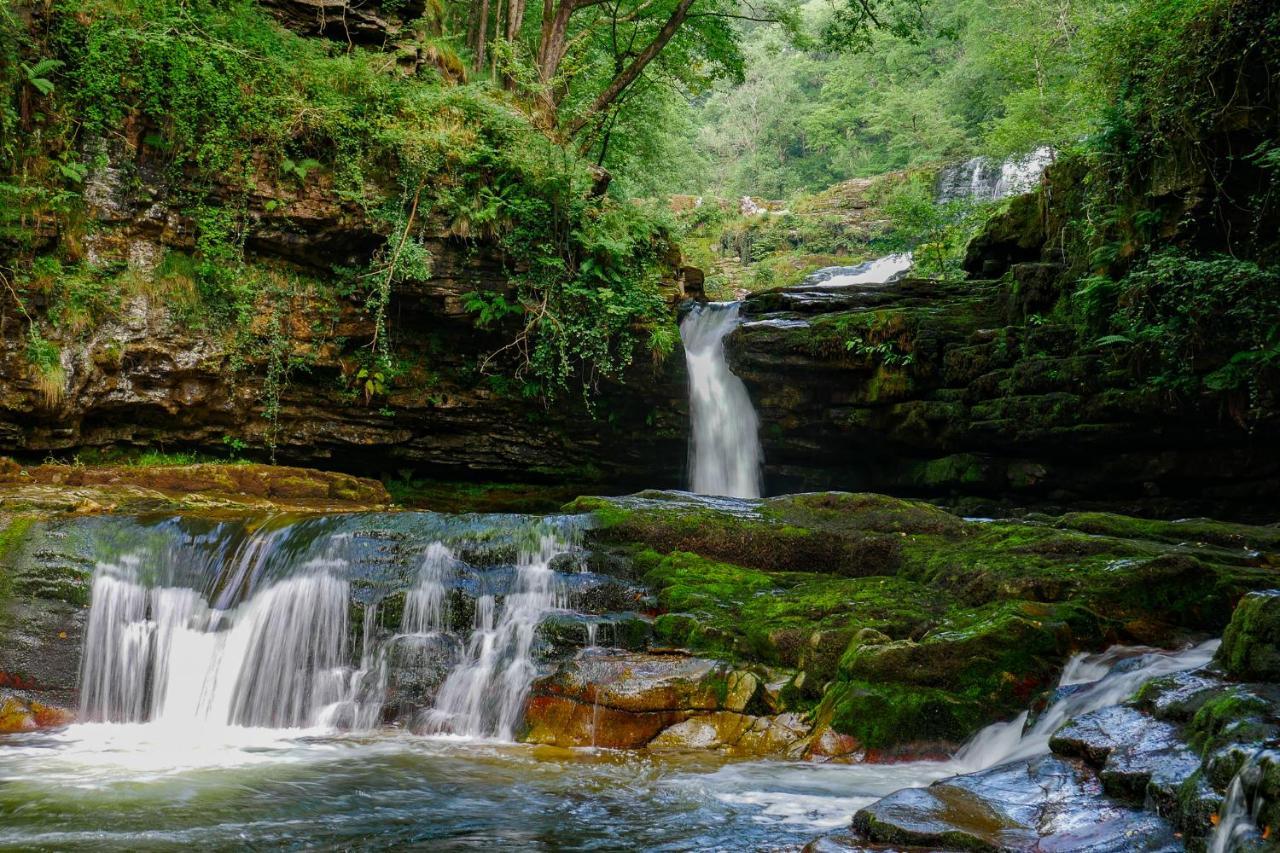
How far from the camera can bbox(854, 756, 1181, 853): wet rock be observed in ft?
11.3

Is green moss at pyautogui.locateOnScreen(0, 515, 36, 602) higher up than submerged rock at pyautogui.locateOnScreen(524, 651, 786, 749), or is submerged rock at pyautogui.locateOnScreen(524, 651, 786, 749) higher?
green moss at pyautogui.locateOnScreen(0, 515, 36, 602)

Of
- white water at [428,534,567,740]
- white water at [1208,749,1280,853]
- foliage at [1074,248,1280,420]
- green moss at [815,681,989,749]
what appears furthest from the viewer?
foliage at [1074,248,1280,420]

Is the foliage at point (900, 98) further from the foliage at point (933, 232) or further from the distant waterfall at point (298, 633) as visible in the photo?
the distant waterfall at point (298, 633)

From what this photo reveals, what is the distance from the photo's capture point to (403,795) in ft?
16.5

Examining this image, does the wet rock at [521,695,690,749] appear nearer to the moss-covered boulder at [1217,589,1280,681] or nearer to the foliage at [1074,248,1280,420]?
the moss-covered boulder at [1217,589,1280,681]

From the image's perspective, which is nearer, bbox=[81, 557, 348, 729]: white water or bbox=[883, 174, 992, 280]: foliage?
bbox=[81, 557, 348, 729]: white water

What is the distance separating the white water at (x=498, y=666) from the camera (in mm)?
6543

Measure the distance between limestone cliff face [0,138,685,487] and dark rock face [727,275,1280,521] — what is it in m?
2.01

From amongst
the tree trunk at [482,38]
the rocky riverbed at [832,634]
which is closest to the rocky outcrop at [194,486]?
the rocky riverbed at [832,634]

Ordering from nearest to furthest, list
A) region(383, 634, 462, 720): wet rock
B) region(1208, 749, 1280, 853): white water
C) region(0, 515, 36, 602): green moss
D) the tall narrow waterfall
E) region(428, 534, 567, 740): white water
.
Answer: region(1208, 749, 1280, 853): white water < region(428, 534, 567, 740): white water < region(383, 634, 462, 720): wet rock < region(0, 515, 36, 602): green moss < the tall narrow waterfall

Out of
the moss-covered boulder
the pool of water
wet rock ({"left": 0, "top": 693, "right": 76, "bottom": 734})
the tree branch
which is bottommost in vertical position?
wet rock ({"left": 0, "top": 693, "right": 76, "bottom": 734})

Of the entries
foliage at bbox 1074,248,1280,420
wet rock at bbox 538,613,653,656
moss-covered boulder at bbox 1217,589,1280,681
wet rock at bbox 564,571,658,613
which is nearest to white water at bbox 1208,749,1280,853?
moss-covered boulder at bbox 1217,589,1280,681

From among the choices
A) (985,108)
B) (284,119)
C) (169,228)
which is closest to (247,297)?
(169,228)

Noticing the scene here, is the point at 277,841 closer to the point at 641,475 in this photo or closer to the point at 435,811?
the point at 435,811
